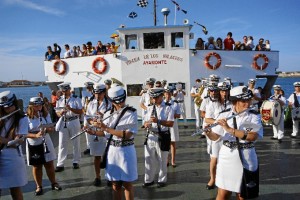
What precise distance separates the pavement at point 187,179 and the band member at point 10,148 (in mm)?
1490

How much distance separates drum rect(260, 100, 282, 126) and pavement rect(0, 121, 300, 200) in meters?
0.91

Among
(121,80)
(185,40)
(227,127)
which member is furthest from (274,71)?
(227,127)

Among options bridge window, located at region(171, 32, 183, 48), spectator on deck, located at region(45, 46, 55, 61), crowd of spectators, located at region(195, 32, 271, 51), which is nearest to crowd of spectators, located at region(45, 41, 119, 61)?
spectator on deck, located at region(45, 46, 55, 61)

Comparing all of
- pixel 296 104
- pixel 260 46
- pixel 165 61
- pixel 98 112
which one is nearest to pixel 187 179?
pixel 98 112

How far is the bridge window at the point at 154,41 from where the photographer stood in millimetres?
13422

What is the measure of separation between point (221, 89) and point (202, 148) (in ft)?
12.9

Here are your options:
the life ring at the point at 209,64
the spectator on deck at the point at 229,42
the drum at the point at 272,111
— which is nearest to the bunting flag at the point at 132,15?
the life ring at the point at 209,64

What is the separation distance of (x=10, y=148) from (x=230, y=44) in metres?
12.5

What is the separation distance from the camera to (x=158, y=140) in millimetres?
5480

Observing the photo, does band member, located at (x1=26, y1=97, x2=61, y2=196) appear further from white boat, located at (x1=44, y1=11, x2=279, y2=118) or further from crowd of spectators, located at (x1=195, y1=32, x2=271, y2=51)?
crowd of spectators, located at (x1=195, y1=32, x2=271, y2=51)

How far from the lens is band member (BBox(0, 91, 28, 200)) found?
12.8 feet

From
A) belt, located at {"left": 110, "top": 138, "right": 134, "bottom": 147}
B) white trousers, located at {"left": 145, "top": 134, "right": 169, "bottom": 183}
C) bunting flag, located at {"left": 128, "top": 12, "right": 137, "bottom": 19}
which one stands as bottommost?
white trousers, located at {"left": 145, "top": 134, "right": 169, "bottom": 183}

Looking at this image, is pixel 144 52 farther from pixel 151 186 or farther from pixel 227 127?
pixel 227 127

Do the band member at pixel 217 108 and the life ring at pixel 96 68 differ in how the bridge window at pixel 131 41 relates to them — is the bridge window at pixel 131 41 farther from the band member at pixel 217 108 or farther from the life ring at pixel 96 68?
the band member at pixel 217 108
